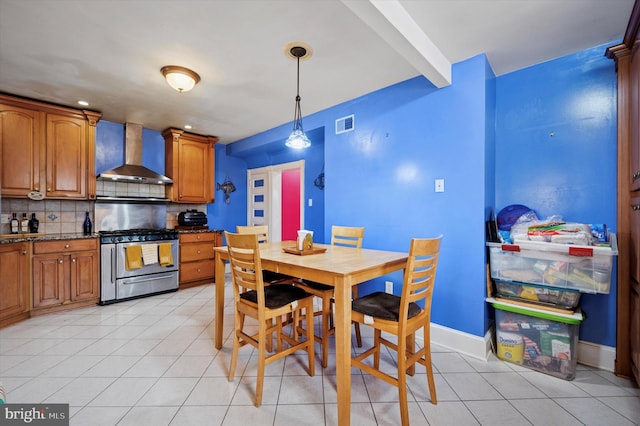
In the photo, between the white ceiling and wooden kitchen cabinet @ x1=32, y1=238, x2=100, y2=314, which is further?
wooden kitchen cabinet @ x1=32, y1=238, x2=100, y2=314

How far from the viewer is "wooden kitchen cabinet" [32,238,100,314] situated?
9.91 feet

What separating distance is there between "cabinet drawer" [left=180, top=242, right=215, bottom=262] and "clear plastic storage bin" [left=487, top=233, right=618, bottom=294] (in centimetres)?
391

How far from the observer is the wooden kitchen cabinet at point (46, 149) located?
3049 mm

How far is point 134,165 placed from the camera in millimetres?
4023

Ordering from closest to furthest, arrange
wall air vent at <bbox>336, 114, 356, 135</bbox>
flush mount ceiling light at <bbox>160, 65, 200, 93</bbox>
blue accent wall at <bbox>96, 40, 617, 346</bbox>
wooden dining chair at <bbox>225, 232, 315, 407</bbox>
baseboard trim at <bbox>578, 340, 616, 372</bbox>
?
→ 1. wooden dining chair at <bbox>225, 232, 315, 407</bbox>
2. baseboard trim at <bbox>578, 340, 616, 372</bbox>
3. blue accent wall at <bbox>96, 40, 617, 346</bbox>
4. flush mount ceiling light at <bbox>160, 65, 200, 93</bbox>
5. wall air vent at <bbox>336, 114, 356, 135</bbox>

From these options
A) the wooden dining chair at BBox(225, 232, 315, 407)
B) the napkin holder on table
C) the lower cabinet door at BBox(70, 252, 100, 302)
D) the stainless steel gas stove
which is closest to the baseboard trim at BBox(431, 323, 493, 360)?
the wooden dining chair at BBox(225, 232, 315, 407)

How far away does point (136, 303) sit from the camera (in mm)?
3504

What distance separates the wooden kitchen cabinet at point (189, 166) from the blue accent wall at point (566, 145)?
167 inches

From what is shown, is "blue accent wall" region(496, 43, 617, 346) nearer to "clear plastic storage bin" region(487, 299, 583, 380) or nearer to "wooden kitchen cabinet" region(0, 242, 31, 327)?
"clear plastic storage bin" region(487, 299, 583, 380)

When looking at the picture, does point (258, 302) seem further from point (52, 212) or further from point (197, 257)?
point (52, 212)

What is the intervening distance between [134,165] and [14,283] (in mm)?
1936

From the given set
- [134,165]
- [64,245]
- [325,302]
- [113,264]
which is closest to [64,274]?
[64,245]

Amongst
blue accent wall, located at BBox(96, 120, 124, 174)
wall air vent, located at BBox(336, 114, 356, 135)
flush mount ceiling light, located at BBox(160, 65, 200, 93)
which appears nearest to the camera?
flush mount ceiling light, located at BBox(160, 65, 200, 93)

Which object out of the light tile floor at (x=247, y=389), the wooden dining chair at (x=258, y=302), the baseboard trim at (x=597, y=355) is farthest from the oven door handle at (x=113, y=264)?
the baseboard trim at (x=597, y=355)
